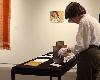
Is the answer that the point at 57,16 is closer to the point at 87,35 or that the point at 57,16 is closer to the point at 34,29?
the point at 34,29

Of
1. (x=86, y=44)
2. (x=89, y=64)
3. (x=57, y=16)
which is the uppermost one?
(x=57, y=16)

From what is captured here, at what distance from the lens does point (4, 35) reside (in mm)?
6195

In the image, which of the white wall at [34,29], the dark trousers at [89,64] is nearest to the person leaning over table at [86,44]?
the dark trousers at [89,64]

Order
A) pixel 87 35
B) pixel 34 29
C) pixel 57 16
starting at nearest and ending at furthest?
pixel 87 35 < pixel 57 16 < pixel 34 29

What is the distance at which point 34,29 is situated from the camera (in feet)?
19.8

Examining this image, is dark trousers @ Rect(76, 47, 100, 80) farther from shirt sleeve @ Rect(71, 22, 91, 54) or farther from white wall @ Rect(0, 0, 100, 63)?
white wall @ Rect(0, 0, 100, 63)

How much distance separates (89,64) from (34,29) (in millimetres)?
3415

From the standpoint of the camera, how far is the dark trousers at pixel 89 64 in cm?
272

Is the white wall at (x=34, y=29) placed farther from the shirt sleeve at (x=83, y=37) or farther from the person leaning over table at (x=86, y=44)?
the shirt sleeve at (x=83, y=37)

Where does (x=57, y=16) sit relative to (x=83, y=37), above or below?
above

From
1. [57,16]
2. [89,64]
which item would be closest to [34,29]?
[57,16]

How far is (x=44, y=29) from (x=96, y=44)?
10.9 feet

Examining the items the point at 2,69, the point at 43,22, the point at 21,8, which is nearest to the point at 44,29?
the point at 43,22

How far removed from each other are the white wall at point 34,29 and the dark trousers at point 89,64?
308cm
